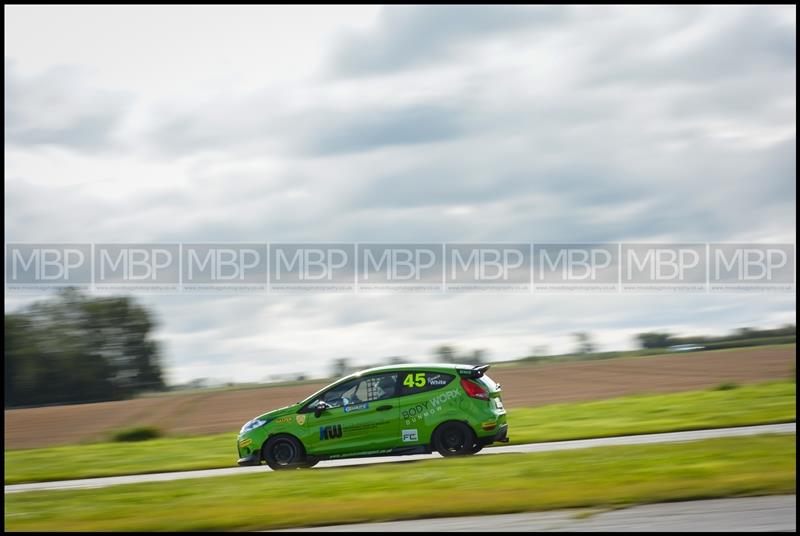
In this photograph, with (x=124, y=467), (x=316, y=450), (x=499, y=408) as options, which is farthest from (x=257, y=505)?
(x=124, y=467)

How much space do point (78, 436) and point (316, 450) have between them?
1675 centimetres

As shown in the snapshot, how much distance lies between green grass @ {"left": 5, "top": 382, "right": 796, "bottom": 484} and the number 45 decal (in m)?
3.74

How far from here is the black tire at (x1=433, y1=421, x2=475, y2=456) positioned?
15352 millimetres

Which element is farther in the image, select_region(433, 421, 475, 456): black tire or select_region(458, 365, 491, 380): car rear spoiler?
select_region(458, 365, 491, 380): car rear spoiler

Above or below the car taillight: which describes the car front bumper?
below

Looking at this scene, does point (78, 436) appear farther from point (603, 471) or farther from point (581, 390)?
point (603, 471)

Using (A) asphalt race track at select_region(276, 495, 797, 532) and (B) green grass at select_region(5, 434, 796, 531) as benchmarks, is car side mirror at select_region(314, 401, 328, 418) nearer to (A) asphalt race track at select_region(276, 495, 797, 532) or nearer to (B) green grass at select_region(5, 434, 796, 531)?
(B) green grass at select_region(5, 434, 796, 531)

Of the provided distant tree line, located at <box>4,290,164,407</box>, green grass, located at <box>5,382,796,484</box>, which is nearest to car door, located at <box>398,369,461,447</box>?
green grass, located at <box>5,382,796,484</box>

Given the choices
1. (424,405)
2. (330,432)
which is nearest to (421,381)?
(424,405)

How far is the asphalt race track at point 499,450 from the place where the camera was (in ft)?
53.0

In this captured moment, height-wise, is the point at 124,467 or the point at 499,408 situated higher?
the point at 499,408

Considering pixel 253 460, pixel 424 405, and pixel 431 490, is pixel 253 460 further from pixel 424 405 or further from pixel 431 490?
pixel 431 490

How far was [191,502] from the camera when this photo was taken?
41.1 feet

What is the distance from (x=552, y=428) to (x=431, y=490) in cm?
908
